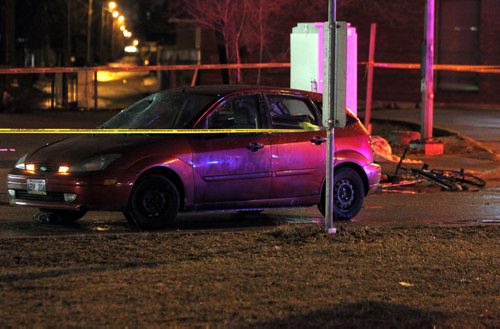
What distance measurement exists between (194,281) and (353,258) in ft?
5.51

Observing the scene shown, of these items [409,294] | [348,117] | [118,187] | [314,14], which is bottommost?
[409,294]

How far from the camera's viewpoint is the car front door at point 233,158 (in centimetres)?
892

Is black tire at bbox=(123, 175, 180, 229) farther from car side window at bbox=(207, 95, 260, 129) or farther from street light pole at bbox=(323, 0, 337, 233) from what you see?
street light pole at bbox=(323, 0, 337, 233)

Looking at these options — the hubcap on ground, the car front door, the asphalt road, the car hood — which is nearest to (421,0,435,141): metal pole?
the asphalt road

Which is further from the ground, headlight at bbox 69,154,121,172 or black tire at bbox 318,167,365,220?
headlight at bbox 69,154,121,172

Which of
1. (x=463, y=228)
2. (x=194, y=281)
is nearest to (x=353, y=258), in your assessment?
(x=194, y=281)

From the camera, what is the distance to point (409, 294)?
6.20 metres

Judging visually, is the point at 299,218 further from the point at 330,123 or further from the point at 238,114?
the point at 330,123

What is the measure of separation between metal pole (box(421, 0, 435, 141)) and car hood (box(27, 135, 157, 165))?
945 cm

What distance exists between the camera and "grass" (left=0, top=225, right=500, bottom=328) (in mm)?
5465

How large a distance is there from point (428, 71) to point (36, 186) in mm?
10435

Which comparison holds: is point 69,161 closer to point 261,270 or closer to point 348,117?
point 261,270

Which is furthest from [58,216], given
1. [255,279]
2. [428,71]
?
[428,71]

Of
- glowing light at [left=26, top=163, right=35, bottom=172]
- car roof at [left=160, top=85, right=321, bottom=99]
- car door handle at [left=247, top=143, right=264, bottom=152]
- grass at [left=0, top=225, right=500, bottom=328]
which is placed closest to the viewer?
grass at [left=0, top=225, right=500, bottom=328]
